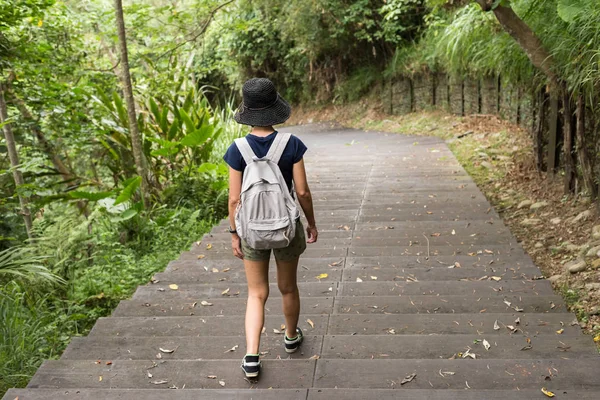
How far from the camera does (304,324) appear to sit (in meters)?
3.33

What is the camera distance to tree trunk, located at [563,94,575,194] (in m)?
5.81

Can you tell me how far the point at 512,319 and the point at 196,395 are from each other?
72.3 inches

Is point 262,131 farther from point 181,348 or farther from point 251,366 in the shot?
point 181,348

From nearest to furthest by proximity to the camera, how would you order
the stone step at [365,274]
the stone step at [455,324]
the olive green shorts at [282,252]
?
1. the olive green shorts at [282,252]
2. the stone step at [455,324]
3. the stone step at [365,274]

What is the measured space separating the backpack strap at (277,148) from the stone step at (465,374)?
102 centimetres

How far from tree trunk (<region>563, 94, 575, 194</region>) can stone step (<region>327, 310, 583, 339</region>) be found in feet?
9.76

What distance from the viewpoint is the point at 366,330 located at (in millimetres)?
3232

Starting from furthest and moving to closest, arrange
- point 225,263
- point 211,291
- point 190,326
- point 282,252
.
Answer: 1. point 225,263
2. point 211,291
3. point 190,326
4. point 282,252

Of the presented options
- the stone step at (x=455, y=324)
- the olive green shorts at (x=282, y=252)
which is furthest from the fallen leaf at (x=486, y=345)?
the olive green shorts at (x=282, y=252)

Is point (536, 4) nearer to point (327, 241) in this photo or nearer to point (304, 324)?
point (327, 241)

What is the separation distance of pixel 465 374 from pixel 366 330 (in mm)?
764

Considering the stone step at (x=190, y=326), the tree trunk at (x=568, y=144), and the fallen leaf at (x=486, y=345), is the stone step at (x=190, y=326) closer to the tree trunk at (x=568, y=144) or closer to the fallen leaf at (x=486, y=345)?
the fallen leaf at (x=486, y=345)

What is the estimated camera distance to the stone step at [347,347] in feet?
9.30

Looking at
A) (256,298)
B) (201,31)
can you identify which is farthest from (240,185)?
(201,31)
